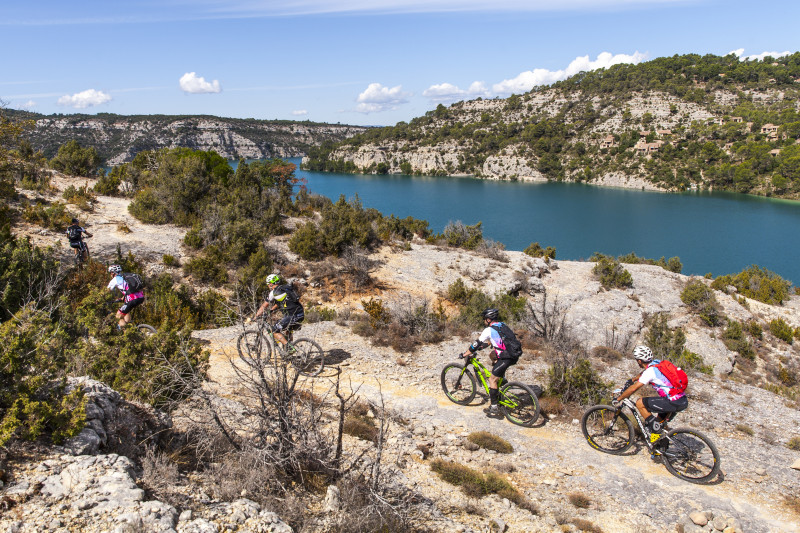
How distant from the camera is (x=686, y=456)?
572 centimetres

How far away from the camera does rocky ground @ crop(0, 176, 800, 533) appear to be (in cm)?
289

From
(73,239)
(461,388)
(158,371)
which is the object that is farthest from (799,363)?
(73,239)

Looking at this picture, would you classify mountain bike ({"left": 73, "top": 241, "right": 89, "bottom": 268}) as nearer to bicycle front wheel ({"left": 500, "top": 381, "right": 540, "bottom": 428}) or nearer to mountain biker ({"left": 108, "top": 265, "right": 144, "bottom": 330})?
mountain biker ({"left": 108, "top": 265, "right": 144, "bottom": 330})

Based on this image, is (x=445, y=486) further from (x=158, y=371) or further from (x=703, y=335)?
(x=703, y=335)

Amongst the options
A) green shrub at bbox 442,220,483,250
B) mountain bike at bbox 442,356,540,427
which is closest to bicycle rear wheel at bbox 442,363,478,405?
mountain bike at bbox 442,356,540,427

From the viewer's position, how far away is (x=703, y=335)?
56.5 ft

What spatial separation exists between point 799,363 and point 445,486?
18.5m

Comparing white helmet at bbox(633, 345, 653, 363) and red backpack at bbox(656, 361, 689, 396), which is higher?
white helmet at bbox(633, 345, 653, 363)

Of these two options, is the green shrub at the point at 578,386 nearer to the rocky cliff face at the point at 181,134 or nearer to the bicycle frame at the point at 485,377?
the bicycle frame at the point at 485,377

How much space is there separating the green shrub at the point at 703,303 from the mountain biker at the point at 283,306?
60.2ft

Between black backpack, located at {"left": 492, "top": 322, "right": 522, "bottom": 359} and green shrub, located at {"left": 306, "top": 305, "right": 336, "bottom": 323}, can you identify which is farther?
green shrub, located at {"left": 306, "top": 305, "right": 336, "bottom": 323}

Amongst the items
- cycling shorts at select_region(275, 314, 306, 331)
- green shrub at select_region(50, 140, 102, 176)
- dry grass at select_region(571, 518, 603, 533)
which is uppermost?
green shrub at select_region(50, 140, 102, 176)

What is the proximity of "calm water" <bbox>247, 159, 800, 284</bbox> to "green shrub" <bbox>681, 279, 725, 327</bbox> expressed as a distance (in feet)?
57.6

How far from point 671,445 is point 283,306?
6152 millimetres
